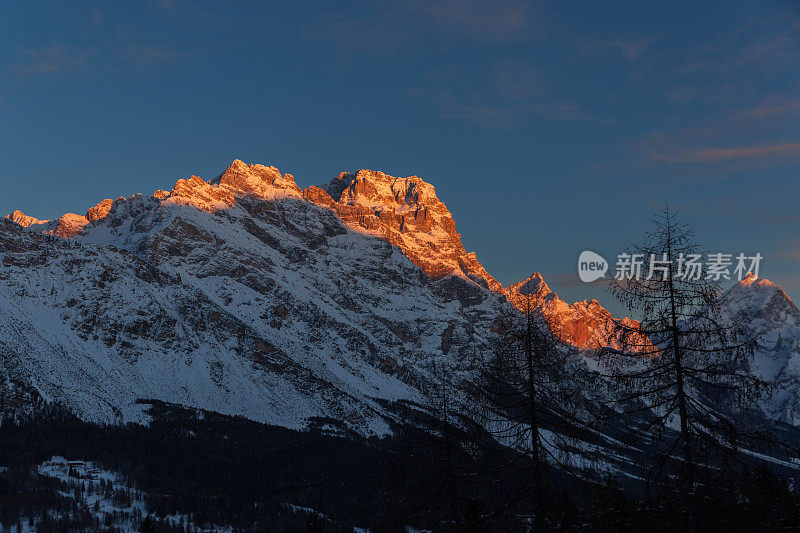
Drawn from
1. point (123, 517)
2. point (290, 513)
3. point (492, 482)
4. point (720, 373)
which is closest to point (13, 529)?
point (123, 517)

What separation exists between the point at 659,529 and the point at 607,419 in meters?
4.84

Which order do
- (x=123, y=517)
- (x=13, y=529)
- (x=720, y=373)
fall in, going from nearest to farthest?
(x=720, y=373) → (x=13, y=529) → (x=123, y=517)

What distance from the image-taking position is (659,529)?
25.8m

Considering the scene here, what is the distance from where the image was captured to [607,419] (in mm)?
25219

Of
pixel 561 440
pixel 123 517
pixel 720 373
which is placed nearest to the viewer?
pixel 720 373

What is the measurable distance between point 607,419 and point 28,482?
214 meters

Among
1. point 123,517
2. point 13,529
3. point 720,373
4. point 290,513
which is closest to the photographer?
point 720,373

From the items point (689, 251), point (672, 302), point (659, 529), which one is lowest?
point (659, 529)

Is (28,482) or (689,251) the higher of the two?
(689,251)

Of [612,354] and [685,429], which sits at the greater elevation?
[612,354]

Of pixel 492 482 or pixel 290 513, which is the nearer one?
pixel 492 482

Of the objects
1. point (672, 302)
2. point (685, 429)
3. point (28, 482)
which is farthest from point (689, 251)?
point (28, 482)

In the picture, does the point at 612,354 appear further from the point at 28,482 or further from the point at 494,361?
the point at 28,482

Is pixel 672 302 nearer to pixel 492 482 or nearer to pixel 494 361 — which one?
pixel 494 361
